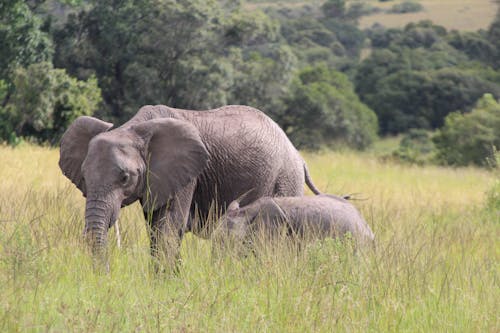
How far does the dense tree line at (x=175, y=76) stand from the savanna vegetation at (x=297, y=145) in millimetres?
61

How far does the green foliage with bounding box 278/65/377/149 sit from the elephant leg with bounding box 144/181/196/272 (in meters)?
29.3

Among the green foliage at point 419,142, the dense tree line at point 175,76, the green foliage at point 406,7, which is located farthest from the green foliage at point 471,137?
the green foliage at point 406,7

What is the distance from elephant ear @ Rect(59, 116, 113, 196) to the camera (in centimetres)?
670

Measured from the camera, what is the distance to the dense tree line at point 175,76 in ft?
76.7

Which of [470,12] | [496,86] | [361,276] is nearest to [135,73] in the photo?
[361,276]

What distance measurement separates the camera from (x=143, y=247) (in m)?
6.47

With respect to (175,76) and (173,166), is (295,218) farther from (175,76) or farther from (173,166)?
(175,76)

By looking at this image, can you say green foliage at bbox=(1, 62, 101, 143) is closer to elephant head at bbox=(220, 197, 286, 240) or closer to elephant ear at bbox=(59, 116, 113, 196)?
elephant ear at bbox=(59, 116, 113, 196)

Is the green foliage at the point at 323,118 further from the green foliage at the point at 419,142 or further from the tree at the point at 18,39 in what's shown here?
the tree at the point at 18,39

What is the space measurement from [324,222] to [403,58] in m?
50.6

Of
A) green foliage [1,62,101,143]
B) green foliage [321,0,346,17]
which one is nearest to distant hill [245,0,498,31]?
green foliage [321,0,346,17]

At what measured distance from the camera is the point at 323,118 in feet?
126

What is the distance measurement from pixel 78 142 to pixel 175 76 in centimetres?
2356

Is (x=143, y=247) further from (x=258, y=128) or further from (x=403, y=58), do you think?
(x=403, y=58)
